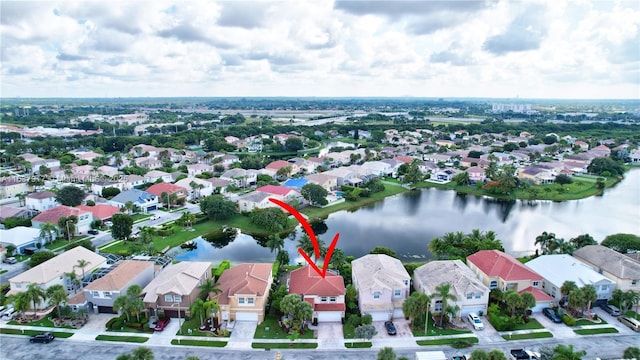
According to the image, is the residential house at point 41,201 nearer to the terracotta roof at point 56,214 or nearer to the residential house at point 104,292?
the terracotta roof at point 56,214


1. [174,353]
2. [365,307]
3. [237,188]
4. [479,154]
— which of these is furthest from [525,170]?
[174,353]

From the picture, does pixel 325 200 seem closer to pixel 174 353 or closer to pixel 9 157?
pixel 174 353

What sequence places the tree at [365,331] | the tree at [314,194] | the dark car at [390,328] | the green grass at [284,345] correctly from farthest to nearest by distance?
the tree at [314,194], the dark car at [390,328], the green grass at [284,345], the tree at [365,331]

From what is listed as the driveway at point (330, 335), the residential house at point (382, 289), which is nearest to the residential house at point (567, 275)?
the residential house at point (382, 289)

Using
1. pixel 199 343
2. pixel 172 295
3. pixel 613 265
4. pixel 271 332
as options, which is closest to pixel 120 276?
pixel 172 295

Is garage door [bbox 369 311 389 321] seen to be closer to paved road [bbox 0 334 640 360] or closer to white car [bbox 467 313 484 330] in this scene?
paved road [bbox 0 334 640 360]
